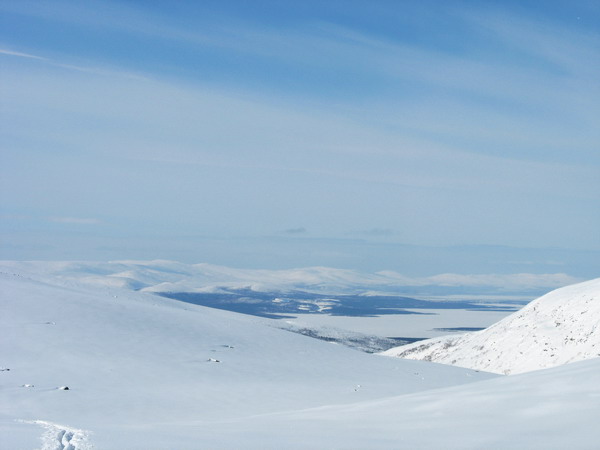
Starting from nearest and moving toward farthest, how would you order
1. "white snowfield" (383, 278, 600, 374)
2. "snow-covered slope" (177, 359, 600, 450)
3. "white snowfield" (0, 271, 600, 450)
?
1. "snow-covered slope" (177, 359, 600, 450)
2. "white snowfield" (0, 271, 600, 450)
3. "white snowfield" (383, 278, 600, 374)

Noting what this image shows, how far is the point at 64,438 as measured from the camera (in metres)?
10.4

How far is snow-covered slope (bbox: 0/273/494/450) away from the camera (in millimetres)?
12188

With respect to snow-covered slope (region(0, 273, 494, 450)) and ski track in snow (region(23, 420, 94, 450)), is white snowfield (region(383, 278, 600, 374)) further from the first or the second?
ski track in snow (region(23, 420, 94, 450))

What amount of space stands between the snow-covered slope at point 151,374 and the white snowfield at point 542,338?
9996 mm

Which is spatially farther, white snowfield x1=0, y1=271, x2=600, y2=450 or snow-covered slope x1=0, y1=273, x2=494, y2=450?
snow-covered slope x1=0, y1=273, x2=494, y2=450

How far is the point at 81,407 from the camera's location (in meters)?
16.2

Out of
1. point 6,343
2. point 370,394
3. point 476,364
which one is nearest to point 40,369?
point 6,343

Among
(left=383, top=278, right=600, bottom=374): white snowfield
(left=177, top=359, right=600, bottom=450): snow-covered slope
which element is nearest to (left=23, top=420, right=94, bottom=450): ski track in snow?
(left=177, top=359, right=600, bottom=450): snow-covered slope

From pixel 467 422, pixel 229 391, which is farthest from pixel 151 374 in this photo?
pixel 467 422

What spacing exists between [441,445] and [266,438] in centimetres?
283

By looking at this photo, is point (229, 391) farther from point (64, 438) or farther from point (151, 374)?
point (64, 438)

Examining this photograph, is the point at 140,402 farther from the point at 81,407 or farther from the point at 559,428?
the point at 559,428

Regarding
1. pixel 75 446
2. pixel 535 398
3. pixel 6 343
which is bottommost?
pixel 75 446

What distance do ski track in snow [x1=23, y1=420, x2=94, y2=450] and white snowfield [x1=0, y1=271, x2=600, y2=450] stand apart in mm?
33
